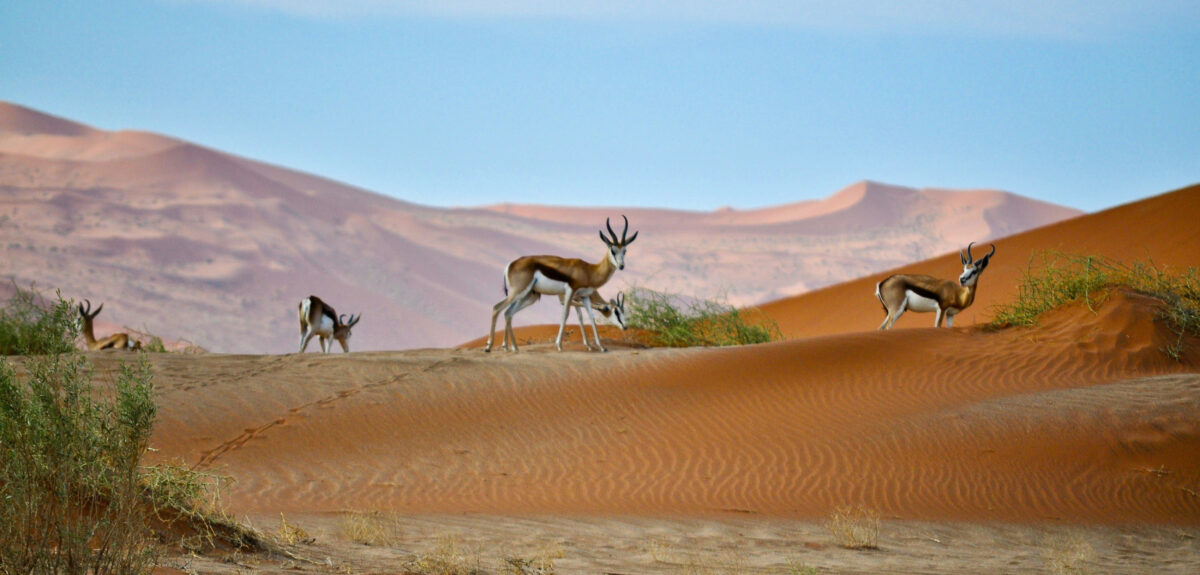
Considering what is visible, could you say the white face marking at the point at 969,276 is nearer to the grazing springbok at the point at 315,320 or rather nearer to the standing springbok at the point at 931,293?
the standing springbok at the point at 931,293

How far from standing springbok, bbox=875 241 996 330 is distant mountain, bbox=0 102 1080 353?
1590 inches

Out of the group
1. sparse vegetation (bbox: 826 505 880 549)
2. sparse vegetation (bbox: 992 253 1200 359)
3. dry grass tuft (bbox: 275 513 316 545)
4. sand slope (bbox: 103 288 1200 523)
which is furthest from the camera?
sparse vegetation (bbox: 992 253 1200 359)

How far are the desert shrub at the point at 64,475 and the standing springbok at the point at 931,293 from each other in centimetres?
1660

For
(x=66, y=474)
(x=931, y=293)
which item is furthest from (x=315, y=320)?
(x=66, y=474)

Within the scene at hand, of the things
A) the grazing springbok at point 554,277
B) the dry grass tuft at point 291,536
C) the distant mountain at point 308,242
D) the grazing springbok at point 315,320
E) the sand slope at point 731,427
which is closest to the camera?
the dry grass tuft at point 291,536

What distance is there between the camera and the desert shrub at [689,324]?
24.2 meters

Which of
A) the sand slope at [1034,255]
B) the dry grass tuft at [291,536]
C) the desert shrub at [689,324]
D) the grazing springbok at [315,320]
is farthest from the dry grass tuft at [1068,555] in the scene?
the sand slope at [1034,255]

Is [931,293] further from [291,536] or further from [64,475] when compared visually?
[64,475]

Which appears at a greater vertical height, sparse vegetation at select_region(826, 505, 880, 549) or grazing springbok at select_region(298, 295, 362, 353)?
grazing springbok at select_region(298, 295, 362, 353)

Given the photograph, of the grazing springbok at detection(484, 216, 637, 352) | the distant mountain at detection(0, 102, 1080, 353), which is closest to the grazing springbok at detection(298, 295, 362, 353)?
the grazing springbok at detection(484, 216, 637, 352)

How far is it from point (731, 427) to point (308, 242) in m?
82.0

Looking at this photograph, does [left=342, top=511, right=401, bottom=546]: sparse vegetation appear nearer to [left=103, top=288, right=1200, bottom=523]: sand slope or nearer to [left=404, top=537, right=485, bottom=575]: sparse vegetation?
[left=404, top=537, right=485, bottom=575]: sparse vegetation

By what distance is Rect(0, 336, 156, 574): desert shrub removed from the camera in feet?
17.8

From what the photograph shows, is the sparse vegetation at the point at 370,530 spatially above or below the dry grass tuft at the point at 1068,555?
below
